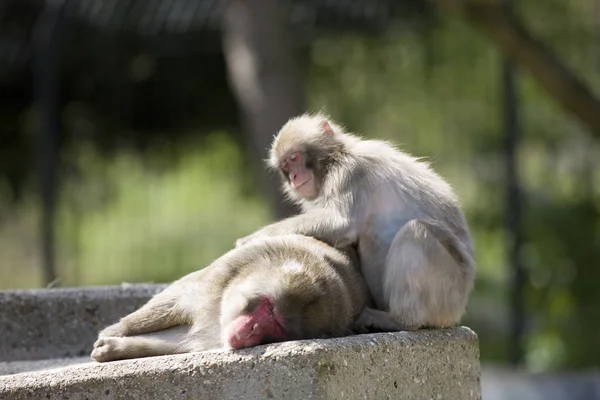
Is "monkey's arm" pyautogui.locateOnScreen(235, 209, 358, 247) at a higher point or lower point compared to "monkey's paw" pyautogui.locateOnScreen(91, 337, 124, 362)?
higher

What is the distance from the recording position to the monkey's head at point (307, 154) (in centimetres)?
532

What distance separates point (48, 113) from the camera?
13117 millimetres

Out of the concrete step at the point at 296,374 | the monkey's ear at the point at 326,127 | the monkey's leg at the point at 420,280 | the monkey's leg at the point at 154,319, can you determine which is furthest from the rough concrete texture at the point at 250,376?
the monkey's ear at the point at 326,127

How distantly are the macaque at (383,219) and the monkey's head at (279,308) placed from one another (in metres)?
0.34

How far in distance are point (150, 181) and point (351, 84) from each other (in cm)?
272

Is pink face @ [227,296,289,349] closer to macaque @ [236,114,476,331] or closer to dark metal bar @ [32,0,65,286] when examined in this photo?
macaque @ [236,114,476,331]

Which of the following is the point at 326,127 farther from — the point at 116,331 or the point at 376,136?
the point at 376,136

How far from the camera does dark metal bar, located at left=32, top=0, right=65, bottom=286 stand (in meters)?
12.7

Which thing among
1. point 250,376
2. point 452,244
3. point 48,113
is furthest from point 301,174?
point 48,113

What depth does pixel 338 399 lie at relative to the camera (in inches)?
156

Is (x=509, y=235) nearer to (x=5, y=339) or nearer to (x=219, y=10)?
(x=219, y=10)

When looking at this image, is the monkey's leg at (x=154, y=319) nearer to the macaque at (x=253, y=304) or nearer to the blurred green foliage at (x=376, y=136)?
the macaque at (x=253, y=304)

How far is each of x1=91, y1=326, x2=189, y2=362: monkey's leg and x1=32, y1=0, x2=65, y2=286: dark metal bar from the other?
8114 mm

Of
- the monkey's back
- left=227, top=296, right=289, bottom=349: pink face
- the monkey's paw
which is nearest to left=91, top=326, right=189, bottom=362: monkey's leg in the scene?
the monkey's paw
